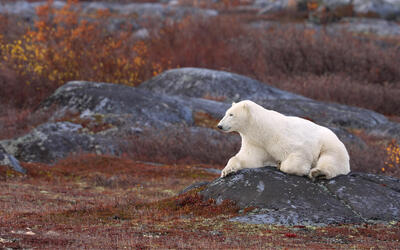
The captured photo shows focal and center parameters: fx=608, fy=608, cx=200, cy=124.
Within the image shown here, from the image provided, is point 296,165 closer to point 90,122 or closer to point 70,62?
point 90,122

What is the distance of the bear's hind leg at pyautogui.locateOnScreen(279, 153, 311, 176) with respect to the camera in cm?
930

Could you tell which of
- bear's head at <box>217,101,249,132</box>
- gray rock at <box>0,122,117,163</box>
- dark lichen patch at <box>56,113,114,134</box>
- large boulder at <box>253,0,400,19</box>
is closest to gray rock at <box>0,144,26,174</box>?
gray rock at <box>0,122,117,163</box>

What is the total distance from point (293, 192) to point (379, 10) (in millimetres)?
50368

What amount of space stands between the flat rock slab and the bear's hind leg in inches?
4.6

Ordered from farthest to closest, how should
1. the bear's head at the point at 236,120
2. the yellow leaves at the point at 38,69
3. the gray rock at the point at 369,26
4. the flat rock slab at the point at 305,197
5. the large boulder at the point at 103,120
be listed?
the gray rock at the point at 369,26
the yellow leaves at the point at 38,69
the large boulder at the point at 103,120
the bear's head at the point at 236,120
the flat rock slab at the point at 305,197

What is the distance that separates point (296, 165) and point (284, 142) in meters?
0.41

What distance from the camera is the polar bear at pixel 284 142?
9.28 meters

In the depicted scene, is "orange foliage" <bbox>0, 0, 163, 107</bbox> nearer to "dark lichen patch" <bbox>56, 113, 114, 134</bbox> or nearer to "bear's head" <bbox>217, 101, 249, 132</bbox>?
"dark lichen patch" <bbox>56, 113, 114, 134</bbox>

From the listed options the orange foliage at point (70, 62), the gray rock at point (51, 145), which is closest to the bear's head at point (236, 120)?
the gray rock at point (51, 145)

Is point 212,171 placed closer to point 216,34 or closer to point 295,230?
point 295,230

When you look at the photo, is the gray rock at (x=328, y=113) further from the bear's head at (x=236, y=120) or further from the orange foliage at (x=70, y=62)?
the bear's head at (x=236, y=120)

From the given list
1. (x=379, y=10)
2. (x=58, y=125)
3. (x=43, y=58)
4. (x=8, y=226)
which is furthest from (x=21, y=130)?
(x=379, y=10)

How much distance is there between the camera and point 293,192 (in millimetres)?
9227

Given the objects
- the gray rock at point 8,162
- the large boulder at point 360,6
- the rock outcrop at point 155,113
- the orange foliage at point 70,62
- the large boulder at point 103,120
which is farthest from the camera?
the large boulder at point 360,6
